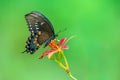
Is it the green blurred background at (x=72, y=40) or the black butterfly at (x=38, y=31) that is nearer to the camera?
the black butterfly at (x=38, y=31)

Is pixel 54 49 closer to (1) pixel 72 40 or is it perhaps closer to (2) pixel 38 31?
(2) pixel 38 31

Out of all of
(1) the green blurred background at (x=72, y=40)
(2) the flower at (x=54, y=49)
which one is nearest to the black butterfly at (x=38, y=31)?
(2) the flower at (x=54, y=49)

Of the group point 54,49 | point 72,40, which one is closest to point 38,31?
point 54,49

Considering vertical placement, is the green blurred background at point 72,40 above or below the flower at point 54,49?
below

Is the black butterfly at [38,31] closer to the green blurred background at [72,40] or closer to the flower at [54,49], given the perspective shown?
the flower at [54,49]

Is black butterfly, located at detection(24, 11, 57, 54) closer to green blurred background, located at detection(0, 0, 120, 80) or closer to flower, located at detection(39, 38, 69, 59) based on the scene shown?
flower, located at detection(39, 38, 69, 59)

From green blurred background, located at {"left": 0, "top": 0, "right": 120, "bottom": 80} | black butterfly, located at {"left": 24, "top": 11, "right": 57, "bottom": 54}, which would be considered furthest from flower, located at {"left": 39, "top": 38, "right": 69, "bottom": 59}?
A: green blurred background, located at {"left": 0, "top": 0, "right": 120, "bottom": 80}

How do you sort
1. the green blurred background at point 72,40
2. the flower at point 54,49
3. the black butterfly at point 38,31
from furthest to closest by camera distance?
1. the green blurred background at point 72,40
2. the black butterfly at point 38,31
3. the flower at point 54,49
